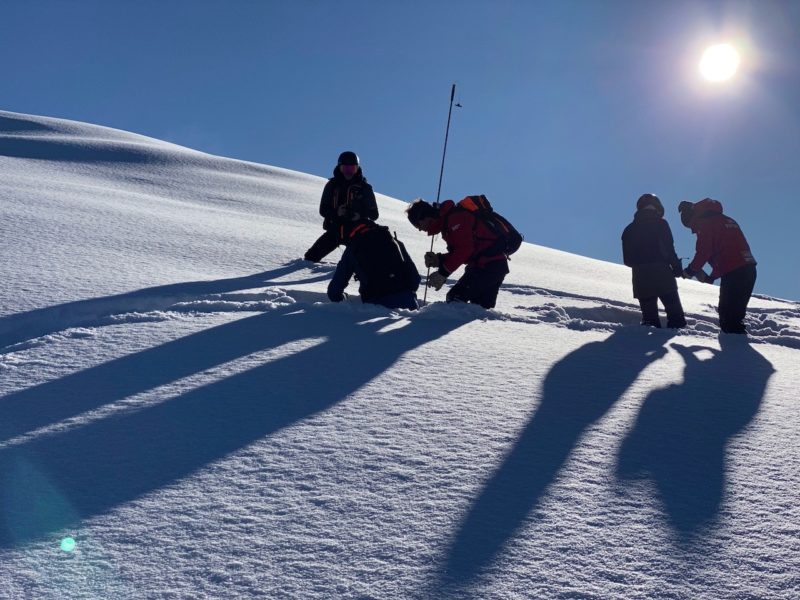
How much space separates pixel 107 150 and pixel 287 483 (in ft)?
69.5

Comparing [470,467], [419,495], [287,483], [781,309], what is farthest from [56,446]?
[781,309]

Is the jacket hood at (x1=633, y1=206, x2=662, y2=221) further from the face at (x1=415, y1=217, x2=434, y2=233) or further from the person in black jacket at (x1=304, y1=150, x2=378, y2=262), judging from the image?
the person in black jacket at (x1=304, y1=150, x2=378, y2=262)

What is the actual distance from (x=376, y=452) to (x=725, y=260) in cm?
486

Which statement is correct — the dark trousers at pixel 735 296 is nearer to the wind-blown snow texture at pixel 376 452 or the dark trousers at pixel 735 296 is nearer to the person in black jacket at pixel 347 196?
the wind-blown snow texture at pixel 376 452

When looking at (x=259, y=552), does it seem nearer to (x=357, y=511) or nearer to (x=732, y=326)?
(x=357, y=511)

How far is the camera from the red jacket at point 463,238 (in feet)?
19.1

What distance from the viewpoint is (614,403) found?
3.09m

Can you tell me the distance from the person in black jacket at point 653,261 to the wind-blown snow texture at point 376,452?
692 mm

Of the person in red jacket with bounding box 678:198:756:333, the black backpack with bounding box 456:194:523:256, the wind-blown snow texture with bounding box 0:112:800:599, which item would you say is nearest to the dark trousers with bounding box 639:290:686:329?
the person in red jacket with bounding box 678:198:756:333

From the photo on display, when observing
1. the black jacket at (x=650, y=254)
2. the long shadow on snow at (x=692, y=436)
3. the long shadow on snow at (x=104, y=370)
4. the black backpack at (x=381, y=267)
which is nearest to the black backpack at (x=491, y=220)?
the black backpack at (x=381, y=267)

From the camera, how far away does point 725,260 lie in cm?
605

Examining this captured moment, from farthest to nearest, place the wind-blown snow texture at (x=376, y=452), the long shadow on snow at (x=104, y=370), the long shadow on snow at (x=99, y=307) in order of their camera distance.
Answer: the long shadow on snow at (x=99, y=307) → the long shadow on snow at (x=104, y=370) → the wind-blown snow texture at (x=376, y=452)

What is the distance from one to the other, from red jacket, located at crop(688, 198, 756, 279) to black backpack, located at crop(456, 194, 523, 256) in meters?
1.67

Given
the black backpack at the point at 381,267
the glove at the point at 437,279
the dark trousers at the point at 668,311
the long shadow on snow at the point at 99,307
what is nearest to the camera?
the long shadow on snow at the point at 99,307
